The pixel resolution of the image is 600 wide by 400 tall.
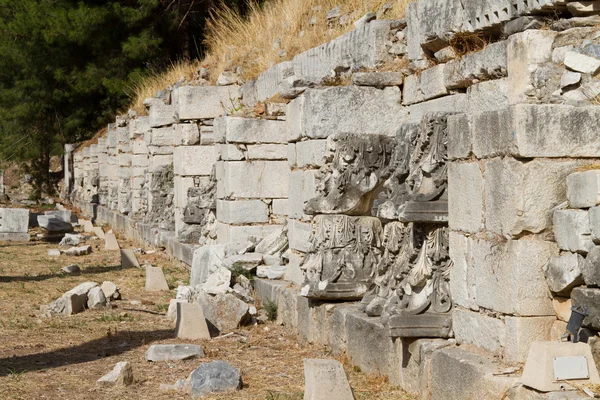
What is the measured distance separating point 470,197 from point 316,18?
6472 mm

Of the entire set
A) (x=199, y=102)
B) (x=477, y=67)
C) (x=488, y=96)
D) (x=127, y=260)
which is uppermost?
(x=199, y=102)

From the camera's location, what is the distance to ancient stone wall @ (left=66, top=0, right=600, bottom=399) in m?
4.81

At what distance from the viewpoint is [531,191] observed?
4.83 meters

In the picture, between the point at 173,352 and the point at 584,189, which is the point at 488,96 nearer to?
the point at 584,189

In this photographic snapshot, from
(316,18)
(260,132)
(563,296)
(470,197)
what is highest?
(316,18)

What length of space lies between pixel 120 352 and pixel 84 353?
1.03ft

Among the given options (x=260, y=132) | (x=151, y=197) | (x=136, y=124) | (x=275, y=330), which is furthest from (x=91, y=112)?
(x=275, y=330)

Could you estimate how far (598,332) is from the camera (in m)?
4.50

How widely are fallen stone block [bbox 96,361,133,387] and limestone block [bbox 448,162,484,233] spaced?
8.89 feet

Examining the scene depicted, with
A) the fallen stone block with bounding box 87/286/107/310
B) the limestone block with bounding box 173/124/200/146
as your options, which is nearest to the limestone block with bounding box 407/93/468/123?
the fallen stone block with bounding box 87/286/107/310

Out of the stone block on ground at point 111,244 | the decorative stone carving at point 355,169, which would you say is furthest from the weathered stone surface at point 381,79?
the stone block on ground at point 111,244

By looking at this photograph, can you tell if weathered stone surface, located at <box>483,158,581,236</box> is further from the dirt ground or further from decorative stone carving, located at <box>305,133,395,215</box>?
decorative stone carving, located at <box>305,133,395,215</box>

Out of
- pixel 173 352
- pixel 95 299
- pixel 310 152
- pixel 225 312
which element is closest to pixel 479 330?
pixel 173 352

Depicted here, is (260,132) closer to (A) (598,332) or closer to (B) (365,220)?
(B) (365,220)
